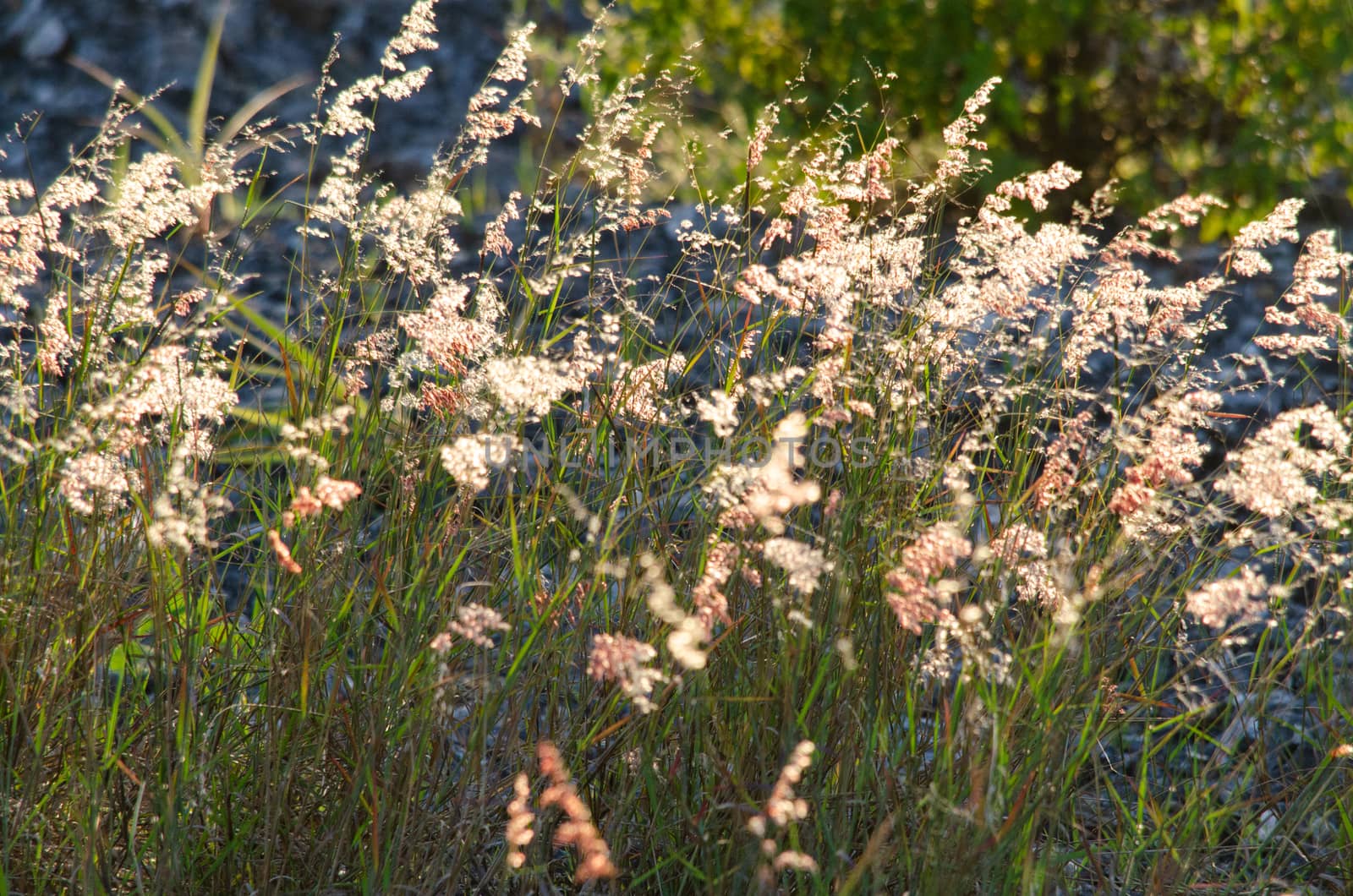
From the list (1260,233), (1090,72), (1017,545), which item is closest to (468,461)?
(1017,545)

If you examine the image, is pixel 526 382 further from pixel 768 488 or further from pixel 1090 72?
pixel 1090 72

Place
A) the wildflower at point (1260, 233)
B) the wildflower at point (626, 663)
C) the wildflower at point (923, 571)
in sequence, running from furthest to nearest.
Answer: the wildflower at point (1260, 233), the wildflower at point (923, 571), the wildflower at point (626, 663)

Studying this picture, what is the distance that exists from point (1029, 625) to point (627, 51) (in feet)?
11.9

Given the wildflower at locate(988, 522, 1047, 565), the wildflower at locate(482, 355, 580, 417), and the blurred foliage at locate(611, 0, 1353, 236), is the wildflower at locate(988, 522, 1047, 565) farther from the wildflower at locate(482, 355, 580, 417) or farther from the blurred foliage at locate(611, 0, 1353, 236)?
the blurred foliage at locate(611, 0, 1353, 236)

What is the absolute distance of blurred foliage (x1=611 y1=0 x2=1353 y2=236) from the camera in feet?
15.0

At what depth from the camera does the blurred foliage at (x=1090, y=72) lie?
4562 millimetres

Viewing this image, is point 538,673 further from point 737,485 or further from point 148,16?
point 148,16

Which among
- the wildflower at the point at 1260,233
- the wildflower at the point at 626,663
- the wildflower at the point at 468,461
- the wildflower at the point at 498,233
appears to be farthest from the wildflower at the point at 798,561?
the wildflower at the point at 1260,233

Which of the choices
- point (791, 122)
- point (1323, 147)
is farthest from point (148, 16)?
point (1323, 147)

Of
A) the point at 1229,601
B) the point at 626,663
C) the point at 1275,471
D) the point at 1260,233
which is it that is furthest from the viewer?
the point at 1260,233

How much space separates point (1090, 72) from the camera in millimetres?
A: 4965

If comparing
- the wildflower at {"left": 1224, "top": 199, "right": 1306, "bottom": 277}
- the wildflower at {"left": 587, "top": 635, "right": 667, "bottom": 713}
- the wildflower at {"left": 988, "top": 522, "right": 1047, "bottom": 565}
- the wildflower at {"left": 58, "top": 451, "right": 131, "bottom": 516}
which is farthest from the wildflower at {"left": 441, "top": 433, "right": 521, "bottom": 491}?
the wildflower at {"left": 1224, "top": 199, "right": 1306, "bottom": 277}

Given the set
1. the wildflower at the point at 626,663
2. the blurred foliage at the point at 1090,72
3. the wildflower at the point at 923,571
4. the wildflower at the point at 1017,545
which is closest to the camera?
the wildflower at the point at 626,663

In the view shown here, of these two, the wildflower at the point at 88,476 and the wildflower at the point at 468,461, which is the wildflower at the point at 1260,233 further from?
the wildflower at the point at 88,476
